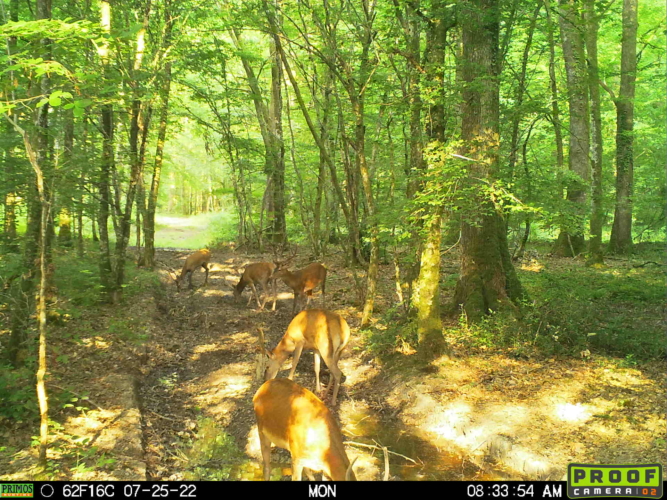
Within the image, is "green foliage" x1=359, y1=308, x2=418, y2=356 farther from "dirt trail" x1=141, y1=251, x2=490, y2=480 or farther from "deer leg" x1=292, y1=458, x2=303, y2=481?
"deer leg" x1=292, y1=458, x2=303, y2=481

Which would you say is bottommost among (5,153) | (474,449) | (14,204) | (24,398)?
(474,449)

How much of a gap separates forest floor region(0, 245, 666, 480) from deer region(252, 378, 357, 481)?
100 cm

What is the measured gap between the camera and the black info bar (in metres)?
4.32

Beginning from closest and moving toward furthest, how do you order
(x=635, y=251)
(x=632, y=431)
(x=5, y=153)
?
1. (x=632, y=431)
2. (x=5, y=153)
3. (x=635, y=251)

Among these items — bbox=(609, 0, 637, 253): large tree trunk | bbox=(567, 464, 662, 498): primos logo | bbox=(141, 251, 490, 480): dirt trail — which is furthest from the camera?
bbox=(609, 0, 637, 253): large tree trunk

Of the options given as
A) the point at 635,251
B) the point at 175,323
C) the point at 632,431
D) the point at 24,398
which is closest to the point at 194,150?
the point at 175,323

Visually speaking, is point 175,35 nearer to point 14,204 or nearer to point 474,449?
point 14,204

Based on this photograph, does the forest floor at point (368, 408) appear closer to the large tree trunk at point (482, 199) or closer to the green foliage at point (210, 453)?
the green foliage at point (210, 453)

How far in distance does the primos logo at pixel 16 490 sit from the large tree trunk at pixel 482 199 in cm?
693

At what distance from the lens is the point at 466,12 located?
25.8ft

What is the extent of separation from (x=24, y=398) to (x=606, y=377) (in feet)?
26.8

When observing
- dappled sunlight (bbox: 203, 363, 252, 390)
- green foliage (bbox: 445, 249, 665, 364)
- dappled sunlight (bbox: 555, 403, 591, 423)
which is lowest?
dappled sunlight (bbox: 203, 363, 252, 390)

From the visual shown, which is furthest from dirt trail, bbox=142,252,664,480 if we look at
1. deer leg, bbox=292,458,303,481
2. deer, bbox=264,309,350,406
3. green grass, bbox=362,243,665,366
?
deer leg, bbox=292,458,303,481

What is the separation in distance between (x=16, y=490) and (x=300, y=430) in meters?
2.76
